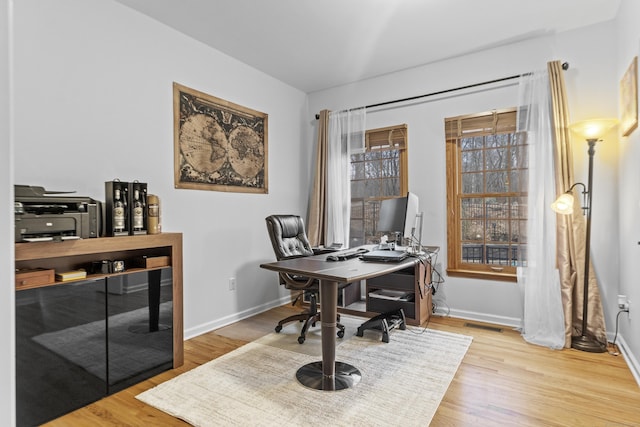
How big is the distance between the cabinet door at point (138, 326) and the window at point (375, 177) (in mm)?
2409

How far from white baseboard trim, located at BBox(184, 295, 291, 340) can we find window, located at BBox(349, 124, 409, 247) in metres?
1.15

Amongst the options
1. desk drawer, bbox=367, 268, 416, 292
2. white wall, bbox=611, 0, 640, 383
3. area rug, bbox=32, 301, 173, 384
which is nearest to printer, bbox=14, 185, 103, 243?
area rug, bbox=32, 301, 173, 384

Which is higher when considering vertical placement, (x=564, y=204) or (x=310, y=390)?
(x=564, y=204)

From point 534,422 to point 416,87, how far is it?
3177mm

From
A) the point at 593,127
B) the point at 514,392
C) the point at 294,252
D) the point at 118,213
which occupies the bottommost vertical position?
the point at 514,392

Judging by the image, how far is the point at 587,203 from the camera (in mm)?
2883

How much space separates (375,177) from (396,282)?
1.37m

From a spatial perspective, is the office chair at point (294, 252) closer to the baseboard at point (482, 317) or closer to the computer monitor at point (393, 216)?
the computer monitor at point (393, 216)

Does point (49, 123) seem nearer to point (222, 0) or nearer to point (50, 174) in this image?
point (50, 174)

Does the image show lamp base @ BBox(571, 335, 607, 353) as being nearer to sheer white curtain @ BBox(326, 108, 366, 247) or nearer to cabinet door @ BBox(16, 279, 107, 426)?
sheer white curtain @ BBox(326, 108, 366, 247)

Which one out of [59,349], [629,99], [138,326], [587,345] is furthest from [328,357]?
[629,99]

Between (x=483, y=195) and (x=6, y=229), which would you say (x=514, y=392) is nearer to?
(x=483, y=195)

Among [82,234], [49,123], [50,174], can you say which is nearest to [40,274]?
[82,234]

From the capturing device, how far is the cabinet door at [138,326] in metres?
2.18
